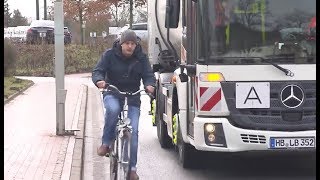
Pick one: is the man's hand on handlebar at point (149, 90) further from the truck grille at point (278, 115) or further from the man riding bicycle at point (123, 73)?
the truck grille at point (278, 115)

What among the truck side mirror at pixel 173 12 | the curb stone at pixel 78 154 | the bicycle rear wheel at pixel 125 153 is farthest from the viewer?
the curb stone at pixel 78 154

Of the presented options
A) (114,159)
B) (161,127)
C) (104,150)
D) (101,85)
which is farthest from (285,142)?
(161,127)

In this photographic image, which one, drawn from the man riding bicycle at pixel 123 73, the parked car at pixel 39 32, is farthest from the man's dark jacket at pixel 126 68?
the parked car at pixel 39 32

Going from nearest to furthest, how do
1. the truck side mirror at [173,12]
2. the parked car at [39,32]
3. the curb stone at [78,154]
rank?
the parked car at [39,32]
the truck side mirror at [173,12]
the curb stone at [78,154]

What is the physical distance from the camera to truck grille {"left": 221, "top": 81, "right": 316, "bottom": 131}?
261 inches

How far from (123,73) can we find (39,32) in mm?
2582

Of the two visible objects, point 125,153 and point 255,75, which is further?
point 255,75

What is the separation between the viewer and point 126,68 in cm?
655

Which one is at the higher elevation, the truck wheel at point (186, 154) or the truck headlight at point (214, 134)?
the truck headlight at point (214, 134)

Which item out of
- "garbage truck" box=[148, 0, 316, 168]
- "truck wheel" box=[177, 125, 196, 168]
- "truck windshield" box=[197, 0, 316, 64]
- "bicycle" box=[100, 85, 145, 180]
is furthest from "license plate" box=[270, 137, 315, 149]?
"bicycle" box=[100, 85, 145, 180]

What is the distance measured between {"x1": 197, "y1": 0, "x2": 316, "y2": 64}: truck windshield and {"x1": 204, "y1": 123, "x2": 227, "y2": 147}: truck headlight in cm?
69

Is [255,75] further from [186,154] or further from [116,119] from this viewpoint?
[186,154]

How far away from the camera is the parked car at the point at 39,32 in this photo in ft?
12.2

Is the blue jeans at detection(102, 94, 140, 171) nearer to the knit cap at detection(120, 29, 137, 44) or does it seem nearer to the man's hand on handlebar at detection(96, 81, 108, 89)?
the man's hand on handlebar at detection(96, 81, 108, 89)
